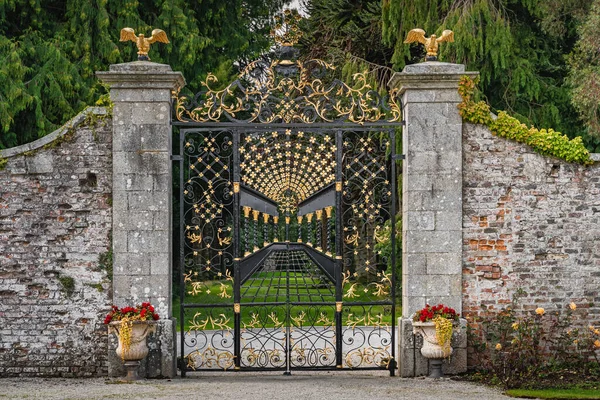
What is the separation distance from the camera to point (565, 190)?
888cm

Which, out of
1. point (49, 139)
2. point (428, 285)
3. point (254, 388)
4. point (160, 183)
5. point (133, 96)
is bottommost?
point (254, 388)

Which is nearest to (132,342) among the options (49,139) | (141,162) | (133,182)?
(133,182)

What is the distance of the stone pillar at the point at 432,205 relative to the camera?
8.77 m

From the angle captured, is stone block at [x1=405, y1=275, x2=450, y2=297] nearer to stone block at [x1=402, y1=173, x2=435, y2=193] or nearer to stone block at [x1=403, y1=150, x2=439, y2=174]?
stone block at [x1=402, y1=173, x2=435, y2=193]

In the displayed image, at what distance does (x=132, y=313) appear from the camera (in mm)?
8430

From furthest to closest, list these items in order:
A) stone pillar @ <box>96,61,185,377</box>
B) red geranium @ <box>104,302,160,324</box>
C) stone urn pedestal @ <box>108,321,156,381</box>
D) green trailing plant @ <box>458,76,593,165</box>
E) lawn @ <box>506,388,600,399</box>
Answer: green trailing plant @ <box>458,76,593,165</box> → stone pillar @ <box>96,61,185,377</box> → red geranium @ <box>104,302,160,324</box> → stone urn pedestal @ <box>108,321,156,381</box> → lawn @ <box>506,388,600,399</box>

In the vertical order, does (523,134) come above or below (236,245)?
above

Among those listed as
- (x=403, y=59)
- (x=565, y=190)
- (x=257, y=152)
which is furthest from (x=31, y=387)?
(x=403, y=59)

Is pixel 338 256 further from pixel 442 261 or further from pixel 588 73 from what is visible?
pixel 588 73

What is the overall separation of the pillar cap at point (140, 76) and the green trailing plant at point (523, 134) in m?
3.13

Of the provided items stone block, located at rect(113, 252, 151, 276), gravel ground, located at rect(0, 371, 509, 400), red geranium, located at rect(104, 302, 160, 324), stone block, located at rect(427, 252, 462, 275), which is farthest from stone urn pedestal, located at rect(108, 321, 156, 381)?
stone block, located at rect(427, 252, 462, 275)

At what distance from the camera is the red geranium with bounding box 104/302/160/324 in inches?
330

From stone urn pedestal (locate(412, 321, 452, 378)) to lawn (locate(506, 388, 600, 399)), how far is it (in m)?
0.82

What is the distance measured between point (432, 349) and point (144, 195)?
3.42 metres
